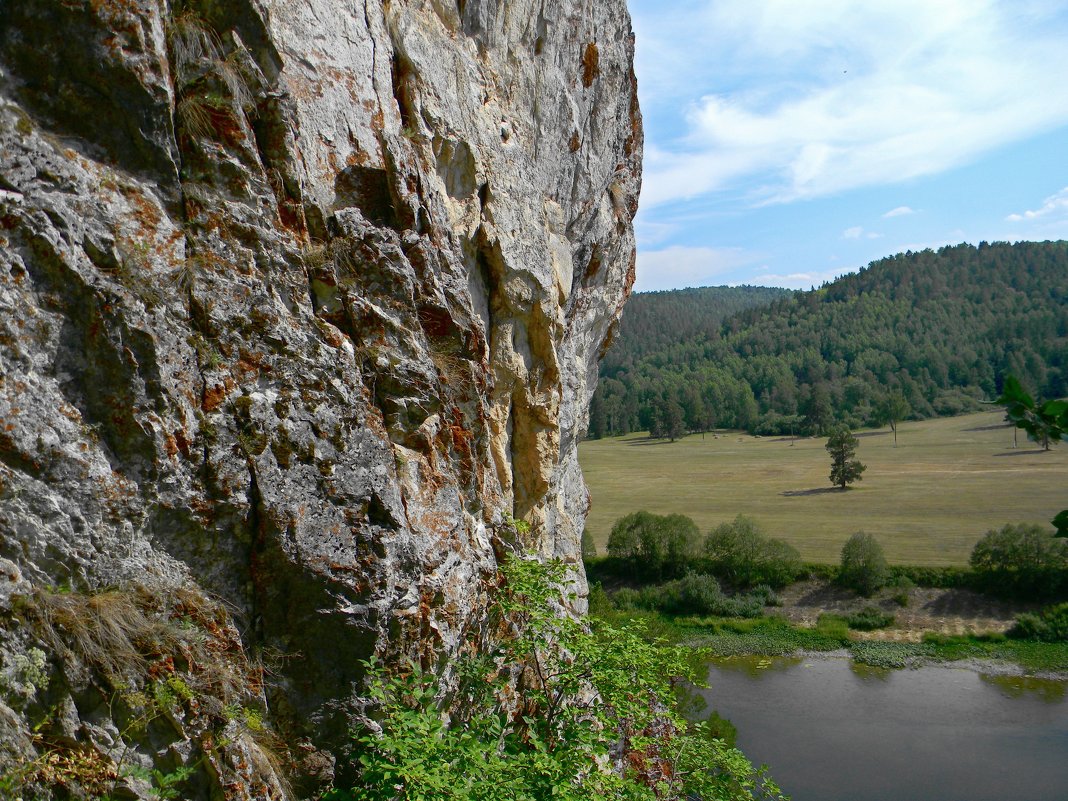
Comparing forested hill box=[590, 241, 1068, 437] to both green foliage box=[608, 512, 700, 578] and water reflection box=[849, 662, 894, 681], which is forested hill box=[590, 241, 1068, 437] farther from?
water reflection box=[849, 662, 894, 681]

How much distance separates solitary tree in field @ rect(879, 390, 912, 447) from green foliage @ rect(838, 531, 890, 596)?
7119 cm

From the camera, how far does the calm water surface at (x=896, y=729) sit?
23750 millimetres

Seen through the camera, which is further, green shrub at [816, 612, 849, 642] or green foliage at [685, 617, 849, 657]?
green shrub at [816, 612, 849, 642]

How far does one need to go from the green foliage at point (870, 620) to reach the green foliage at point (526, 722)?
33470mm

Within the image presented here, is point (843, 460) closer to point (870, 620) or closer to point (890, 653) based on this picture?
point (870, 620)

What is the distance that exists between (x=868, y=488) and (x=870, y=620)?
104 ft

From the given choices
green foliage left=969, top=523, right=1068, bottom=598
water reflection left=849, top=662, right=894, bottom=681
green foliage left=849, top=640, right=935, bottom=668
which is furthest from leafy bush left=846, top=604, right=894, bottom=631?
green foliage left=969, top=523, right=1068, bottom=598

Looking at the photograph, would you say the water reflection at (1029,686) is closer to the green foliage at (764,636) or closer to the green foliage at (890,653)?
the green foliage at (890,653)

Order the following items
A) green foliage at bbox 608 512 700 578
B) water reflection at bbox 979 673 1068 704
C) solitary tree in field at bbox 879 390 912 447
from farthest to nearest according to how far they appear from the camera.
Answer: solitary tree in field at bbox 879 390 912 447 < green foliage at bbox 608 512 700 578 < water reflection at bbox 979 673 1068 704

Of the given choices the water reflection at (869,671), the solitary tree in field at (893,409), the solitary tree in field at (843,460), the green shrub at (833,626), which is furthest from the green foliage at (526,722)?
the solitary tree in field at (893,409)

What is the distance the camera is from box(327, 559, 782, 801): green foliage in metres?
5.02

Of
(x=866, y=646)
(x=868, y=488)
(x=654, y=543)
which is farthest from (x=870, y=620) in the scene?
(x=868, y=488)

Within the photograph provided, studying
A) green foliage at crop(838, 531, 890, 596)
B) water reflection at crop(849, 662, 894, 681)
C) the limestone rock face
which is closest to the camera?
the limestone rock face

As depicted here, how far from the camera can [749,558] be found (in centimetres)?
4419
